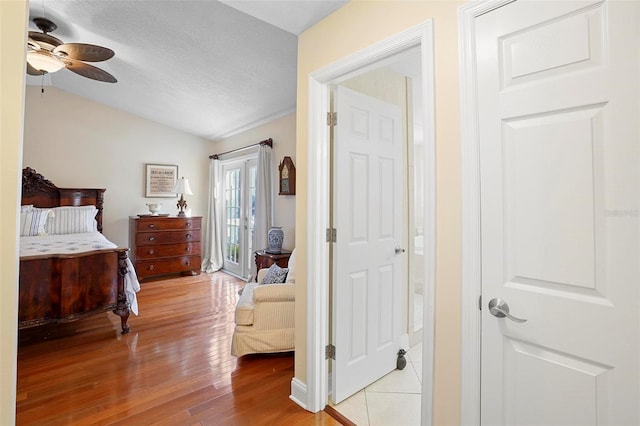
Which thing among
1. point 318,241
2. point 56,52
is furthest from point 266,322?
point 56,52

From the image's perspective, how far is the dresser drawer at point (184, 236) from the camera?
534 cm

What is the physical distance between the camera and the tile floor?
189cm

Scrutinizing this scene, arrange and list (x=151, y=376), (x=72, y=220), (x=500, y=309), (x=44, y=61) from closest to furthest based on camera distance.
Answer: (x=500, y=309) < (x=151, y=376) < (x=44, y=61) < (x=72, y=220)

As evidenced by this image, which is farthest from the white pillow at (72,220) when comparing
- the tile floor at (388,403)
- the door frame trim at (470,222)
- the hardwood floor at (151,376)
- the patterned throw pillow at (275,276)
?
the door frame trim at (470,222)

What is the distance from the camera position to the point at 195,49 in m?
3.03

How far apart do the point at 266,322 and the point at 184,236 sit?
340cm

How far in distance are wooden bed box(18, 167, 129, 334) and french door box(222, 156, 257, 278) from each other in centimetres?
218

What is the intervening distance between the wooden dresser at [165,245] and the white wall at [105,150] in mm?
454

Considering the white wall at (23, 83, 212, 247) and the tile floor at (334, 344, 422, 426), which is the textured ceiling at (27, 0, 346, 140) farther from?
the tile floor at (334, 344, 422, 426)

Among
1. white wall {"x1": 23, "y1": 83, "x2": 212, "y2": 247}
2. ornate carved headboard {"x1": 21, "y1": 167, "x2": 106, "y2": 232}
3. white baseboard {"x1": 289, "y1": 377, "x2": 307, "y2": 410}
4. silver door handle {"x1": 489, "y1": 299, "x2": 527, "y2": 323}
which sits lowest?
white baseboard {"x1": 289, "y1": 377, "x2": 307, "y2": 410}

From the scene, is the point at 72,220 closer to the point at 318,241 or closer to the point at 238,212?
the point at 238,212

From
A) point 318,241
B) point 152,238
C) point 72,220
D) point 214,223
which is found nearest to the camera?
point 318,241

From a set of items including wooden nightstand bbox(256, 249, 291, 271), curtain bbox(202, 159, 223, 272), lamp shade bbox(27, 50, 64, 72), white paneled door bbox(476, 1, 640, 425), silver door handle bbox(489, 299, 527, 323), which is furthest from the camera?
curtain bbox(202, 159, 223, 272)

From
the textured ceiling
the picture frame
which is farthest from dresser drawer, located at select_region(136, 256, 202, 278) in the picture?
the textured ceiling
